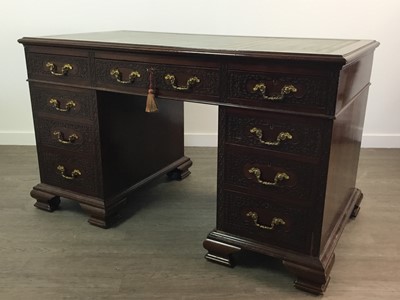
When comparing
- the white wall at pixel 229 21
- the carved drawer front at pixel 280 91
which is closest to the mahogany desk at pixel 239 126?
the carved drawer front at pixel 280 91

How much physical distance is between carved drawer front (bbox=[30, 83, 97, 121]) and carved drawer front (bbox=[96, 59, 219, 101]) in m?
0.10

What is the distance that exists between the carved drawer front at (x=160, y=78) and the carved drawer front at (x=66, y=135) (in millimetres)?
229

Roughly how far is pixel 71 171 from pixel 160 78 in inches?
25.4

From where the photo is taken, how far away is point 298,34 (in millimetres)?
2549

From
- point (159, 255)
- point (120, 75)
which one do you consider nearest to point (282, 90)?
point (120, 75)

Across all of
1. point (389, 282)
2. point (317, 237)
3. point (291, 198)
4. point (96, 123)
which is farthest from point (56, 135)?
point (389, 282)

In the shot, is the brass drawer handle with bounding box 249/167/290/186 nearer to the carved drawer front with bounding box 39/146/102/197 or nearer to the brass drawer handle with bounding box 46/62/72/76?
the carved drawer front with bounding box 39/146/102/197

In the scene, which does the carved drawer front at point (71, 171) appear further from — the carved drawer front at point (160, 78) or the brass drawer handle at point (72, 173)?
the carved drawer front at point (160, 78)

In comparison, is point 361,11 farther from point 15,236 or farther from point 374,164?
point 15,236

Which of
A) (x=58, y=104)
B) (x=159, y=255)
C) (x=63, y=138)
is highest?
(x=58, y=104)

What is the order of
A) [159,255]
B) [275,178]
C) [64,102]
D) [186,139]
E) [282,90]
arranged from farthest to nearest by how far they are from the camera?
[186,139], [64,102], [159,255], [275,178], [282,90]

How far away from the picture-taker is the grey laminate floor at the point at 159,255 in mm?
1394

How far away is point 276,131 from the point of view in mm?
1316

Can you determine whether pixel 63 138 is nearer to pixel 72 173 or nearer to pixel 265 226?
pixel 72 173
